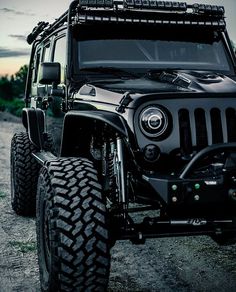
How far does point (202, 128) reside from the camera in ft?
11.3

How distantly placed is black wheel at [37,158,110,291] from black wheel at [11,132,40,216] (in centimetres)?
261

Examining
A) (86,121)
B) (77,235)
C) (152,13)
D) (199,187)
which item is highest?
(152,13)

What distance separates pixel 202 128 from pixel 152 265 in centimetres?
162

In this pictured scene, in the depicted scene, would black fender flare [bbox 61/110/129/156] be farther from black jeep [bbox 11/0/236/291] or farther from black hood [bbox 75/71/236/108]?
black hood [bbox 75/71/236/108]

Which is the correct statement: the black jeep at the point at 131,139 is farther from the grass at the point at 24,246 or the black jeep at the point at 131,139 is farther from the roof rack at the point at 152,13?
the grass at the point at 24,246

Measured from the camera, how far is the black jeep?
3.28m

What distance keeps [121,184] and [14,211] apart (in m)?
3.39

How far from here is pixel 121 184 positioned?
343 centimetres

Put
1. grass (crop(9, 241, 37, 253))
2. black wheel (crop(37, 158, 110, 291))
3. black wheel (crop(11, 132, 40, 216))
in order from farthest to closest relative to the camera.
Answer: black wheel (crop(11, 132, 40, 216)), grass (crop(9, 241, 37, 253)), black wheel (crop(37, 158, 110, 291))

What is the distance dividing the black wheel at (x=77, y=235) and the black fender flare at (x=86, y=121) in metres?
0.37

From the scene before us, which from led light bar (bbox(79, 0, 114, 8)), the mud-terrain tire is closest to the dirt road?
the mud-terrain tire

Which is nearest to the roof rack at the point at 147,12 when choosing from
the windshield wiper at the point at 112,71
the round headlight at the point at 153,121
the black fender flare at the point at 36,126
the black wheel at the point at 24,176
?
the windshield wiper at the point at 112,71

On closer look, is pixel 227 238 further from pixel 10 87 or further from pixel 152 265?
pixel 10 87

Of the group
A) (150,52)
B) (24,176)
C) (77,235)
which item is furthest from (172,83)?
(24,176)
